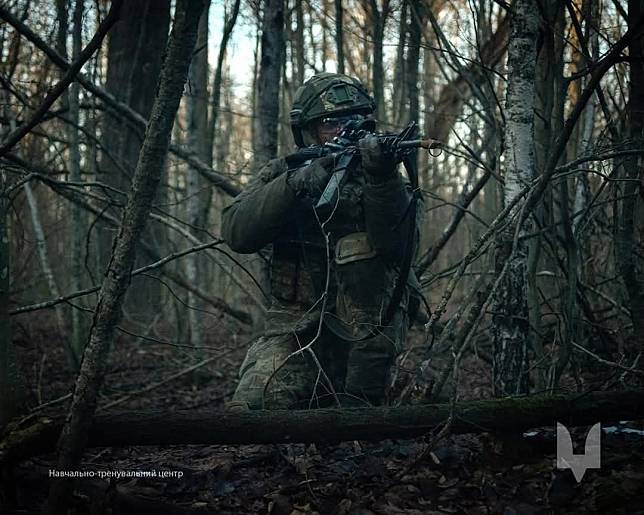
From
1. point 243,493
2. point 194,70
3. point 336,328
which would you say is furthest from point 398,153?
point 194,70

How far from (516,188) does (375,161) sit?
763 millimetres

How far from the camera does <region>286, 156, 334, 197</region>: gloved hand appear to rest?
12.3ft

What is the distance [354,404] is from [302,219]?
3.84ft

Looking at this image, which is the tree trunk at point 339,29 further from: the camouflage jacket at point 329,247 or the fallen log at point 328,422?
the fallen log at point 328,422

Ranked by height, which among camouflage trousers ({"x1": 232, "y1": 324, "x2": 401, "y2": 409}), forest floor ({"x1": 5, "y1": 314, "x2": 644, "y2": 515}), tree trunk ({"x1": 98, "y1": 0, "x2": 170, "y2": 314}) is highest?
tree trunk ({"x1": 98, "y1": 0, "x2": 170, "y2": 314})

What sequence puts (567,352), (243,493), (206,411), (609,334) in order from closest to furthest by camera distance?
(206,411) → (243,493) → (567,352) → (609,334)

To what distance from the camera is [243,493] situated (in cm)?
299

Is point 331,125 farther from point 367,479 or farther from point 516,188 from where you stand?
point 367,479

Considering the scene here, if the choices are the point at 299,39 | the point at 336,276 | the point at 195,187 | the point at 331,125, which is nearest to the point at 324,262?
the point at 336,276

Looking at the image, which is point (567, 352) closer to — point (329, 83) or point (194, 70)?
point (329, 83)

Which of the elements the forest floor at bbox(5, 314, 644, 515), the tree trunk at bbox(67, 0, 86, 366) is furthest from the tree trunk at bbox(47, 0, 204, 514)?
the tree trunk at bbox(67, 0, 86, 366)

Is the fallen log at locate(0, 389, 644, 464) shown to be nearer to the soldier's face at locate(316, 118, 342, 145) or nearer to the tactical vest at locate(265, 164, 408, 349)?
the tactical vest at locate(265, 164, 408, 349)

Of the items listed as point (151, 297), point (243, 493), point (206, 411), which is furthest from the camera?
point (151, 297)

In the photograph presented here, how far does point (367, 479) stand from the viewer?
302 centimetres
